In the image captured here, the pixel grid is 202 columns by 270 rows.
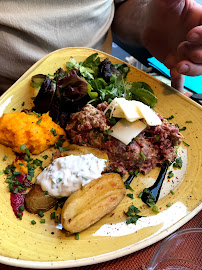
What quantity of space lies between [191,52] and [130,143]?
83 cm

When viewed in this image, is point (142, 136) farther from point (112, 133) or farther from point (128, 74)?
point (128, 74)

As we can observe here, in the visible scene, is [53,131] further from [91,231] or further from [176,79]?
[176,79]

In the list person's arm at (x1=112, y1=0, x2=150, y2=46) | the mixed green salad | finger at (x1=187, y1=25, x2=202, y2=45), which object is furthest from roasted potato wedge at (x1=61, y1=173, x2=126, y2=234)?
person's arm at (x1=112, y1=0, x2=150, y2=46)

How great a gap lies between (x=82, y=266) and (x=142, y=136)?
103cm

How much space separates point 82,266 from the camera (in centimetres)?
158

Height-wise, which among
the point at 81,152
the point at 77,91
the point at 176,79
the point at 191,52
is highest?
the point at 191,52

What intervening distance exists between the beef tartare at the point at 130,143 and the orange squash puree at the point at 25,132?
0.78 feet

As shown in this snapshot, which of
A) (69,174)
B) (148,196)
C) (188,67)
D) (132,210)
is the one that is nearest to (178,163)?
(148,196)

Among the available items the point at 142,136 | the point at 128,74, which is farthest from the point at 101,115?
the point at 128,74

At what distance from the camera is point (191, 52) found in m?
2.13

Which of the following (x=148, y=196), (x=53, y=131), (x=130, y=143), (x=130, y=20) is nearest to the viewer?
(x=148, y=196)

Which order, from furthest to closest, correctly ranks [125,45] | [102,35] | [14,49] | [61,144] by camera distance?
1. [125,45]
2. [102,35]
3. [14,49]
4. [61,144]

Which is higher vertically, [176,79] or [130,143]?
[176,79]

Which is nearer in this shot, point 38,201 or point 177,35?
point 38,201
